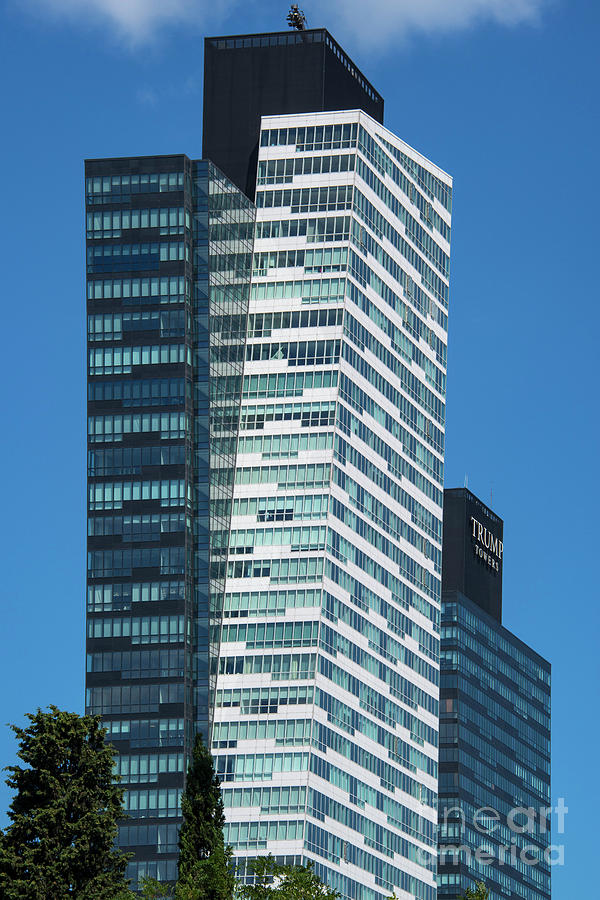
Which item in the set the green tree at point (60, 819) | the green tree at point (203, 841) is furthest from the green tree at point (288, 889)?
the green tree at point (60, 819)

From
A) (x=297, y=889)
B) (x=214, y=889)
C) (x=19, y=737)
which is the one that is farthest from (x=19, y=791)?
(x=297, y=889)

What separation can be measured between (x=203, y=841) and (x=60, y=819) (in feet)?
66.7

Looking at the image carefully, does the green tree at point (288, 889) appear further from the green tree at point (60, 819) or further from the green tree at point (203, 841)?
the green tree at point (60, 819)

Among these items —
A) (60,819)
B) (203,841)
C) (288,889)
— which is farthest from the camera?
(288,889)

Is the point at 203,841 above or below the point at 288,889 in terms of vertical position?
above

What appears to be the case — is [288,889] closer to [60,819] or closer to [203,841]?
[203,841]

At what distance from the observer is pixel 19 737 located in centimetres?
14638

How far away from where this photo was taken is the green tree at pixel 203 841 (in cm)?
15562

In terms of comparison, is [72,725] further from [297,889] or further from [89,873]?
[297,889]

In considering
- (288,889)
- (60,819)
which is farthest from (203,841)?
(60,819)

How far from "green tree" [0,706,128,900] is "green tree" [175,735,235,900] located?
32.6ft

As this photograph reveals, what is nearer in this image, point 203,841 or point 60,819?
point 60,819

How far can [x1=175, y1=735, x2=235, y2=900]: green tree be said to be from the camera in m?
156

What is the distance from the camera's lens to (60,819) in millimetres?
144500
